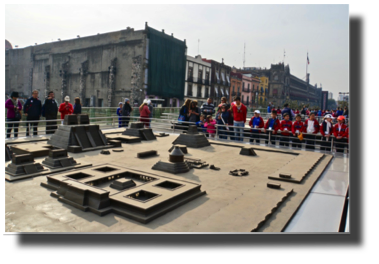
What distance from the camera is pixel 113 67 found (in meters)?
33.6

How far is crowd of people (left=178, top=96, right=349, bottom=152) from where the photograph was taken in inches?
417

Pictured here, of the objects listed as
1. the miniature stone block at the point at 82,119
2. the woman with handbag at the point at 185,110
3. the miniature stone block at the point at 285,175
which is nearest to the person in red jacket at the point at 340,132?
the miniature stone block at the point at 285,175

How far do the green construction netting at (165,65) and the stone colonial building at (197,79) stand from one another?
6.69ft

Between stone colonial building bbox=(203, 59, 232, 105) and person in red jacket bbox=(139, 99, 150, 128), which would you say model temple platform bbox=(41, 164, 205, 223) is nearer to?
person in red jacket bbox=(139, 99, 150, 128)

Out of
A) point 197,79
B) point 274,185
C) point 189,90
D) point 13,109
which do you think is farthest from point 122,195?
point 197,79

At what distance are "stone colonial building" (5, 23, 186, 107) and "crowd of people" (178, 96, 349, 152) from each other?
65.3 ft

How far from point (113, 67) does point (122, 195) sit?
1219 inches

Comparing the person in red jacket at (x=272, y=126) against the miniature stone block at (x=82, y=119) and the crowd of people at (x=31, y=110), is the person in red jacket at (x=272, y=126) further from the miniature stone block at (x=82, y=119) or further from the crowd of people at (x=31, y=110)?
the crowd of people at (x=31, y=110)

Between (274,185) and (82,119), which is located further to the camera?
(82,119)

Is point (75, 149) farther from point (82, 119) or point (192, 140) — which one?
point (192, 140)

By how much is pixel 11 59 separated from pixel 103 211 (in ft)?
175

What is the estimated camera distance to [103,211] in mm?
4676

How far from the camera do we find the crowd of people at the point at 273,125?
34.8 feet

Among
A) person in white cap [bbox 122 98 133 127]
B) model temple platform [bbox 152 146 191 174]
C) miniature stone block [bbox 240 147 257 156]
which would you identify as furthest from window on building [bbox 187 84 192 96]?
model temple platform [bbox 152 146 191 174]
